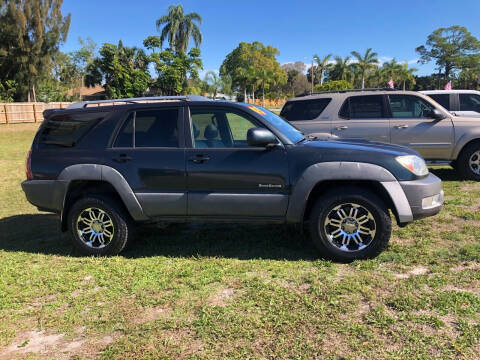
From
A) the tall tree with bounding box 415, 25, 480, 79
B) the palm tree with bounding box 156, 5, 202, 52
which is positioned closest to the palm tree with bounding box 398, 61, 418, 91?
the tall tree with bounding box 415, 25, 480, 79

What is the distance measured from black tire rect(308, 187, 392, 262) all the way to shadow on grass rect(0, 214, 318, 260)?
28 centimetres

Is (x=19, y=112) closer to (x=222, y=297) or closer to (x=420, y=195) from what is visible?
(x=222, y=297)

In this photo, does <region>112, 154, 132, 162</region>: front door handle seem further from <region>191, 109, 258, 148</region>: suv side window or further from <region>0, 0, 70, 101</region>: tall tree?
<region>0, 0, 70, 101</region>: tall tree

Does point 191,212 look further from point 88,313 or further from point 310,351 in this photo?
point 310,351

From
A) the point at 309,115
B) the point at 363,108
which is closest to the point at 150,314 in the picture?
the point at 309,115

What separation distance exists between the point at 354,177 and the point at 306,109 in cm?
423

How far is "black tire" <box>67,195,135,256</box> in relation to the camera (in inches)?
175

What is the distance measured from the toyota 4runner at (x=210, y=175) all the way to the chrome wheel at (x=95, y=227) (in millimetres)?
12

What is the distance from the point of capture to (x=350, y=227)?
3992mm

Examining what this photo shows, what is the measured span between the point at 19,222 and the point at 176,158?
3703 mm

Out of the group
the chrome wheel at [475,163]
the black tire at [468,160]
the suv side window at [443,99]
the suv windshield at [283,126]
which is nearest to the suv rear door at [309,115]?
the black tire at [468,160]

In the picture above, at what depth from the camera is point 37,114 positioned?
34.3m

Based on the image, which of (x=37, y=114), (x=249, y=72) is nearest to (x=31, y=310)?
(x=37, y=114)

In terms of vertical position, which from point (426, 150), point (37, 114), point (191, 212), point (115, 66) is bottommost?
point (191, 212)
